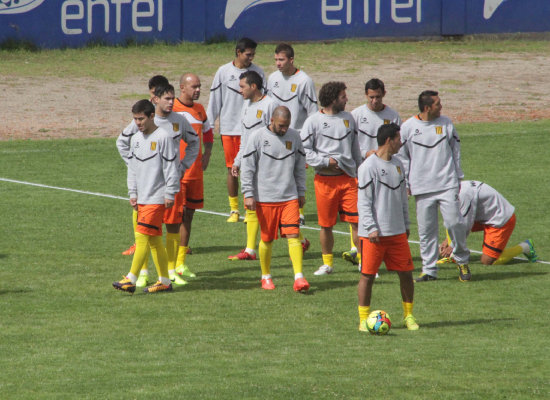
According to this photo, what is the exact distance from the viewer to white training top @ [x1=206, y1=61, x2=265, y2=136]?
14430 mm

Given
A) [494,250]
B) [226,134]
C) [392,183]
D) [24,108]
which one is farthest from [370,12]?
[392,183]

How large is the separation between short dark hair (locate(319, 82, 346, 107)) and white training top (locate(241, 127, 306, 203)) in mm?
889

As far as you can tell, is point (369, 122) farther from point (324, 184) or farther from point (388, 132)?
point (388, 132)

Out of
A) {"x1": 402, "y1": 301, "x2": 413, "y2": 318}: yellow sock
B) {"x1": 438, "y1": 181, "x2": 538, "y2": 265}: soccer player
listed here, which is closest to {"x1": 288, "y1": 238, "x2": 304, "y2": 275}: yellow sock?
{"x1": 402, "y1": 301, "x2": 413, "y2": 318}: yellow sock

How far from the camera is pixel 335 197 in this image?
11.9m

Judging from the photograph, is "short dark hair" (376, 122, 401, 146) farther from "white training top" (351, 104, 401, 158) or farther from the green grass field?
"white training top" (351, 104, 401, 158)

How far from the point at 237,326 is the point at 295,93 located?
5.10 meters

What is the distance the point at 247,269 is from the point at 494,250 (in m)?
3.02

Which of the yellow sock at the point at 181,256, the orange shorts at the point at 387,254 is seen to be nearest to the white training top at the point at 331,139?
the yellow sock at the point at 181,256

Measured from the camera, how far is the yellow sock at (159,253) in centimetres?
1086

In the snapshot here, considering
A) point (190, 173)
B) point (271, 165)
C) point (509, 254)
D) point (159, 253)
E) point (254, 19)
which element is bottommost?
point (509, 254)

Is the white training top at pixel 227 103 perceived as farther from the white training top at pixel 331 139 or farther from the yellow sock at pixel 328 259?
the yellow sock at pixel 328 259

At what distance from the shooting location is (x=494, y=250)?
12.5 metres

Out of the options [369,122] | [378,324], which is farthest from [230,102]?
[378,324]
